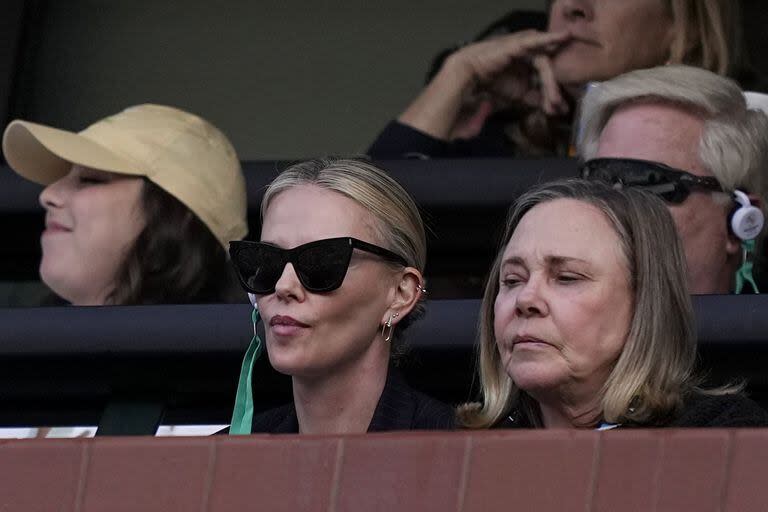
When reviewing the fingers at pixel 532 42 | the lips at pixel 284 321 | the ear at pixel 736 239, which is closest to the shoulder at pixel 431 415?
the lips at pixel 284 321

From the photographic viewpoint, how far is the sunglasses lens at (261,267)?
2.45 m

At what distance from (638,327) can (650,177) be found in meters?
0.66

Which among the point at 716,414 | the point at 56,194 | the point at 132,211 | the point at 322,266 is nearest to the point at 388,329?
the point at 322,266

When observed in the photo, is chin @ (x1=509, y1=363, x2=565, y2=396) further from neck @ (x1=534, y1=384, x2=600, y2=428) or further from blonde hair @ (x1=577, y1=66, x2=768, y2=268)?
blonde hair @ (x1=577, y1=66, x2=768, y2=268)

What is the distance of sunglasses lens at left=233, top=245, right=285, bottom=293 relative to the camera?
245 centimetres

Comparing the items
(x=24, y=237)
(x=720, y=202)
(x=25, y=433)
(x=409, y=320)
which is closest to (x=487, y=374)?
(x=409, y=320)

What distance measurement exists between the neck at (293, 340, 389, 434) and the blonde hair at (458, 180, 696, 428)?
0.19 meters

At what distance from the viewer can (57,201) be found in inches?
131

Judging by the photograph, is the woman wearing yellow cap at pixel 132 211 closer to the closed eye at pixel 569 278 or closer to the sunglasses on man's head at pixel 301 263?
the sunglasses on man's head at pixel 301 263

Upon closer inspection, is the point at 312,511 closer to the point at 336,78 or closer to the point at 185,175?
Answer: the point at 185,175

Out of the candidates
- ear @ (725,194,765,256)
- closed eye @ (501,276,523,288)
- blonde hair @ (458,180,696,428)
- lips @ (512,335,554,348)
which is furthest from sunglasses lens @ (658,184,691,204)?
lips @ (512,335,554,348)

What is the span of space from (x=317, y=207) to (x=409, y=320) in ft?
0.85

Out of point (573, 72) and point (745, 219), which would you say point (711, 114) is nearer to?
point (745, 219)

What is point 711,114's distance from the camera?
3012 millimetres
